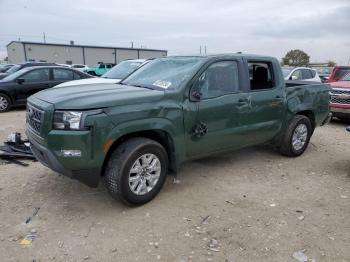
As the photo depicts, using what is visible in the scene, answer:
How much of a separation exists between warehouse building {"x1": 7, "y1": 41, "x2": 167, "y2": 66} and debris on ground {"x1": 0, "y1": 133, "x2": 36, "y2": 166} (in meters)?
43.9

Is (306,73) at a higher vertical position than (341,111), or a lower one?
higher

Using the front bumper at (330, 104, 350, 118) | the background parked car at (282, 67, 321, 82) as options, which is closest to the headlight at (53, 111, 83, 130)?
the front bumper at (330, 104, 350, 118)

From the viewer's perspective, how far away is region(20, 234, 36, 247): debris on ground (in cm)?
320

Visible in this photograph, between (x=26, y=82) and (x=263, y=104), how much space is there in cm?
852

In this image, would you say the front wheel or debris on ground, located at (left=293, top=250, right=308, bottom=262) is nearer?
debris on ground, located at (left=293, top=250, right=308, bottom=262)

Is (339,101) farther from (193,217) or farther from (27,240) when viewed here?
(27,240)

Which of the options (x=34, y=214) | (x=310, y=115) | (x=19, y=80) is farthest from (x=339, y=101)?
(x=19, y=80)

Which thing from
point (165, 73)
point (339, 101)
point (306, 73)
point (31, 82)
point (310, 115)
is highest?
point (165, 73)

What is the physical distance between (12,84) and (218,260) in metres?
9.79

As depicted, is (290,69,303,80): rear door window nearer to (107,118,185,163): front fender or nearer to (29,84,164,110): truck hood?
(107,118,185,163): front fender

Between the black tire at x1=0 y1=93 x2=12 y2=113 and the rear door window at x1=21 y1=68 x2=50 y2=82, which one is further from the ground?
the rear door window at x1=21 y1=68 x2=50 y2=82

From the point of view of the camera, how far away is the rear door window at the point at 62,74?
1141cm

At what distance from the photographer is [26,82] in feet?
35.6

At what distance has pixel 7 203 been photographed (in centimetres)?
400
